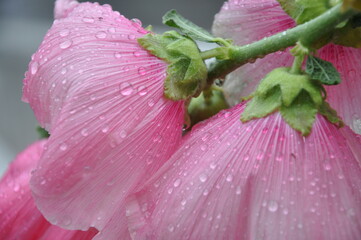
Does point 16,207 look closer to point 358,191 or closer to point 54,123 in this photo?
point 54,123

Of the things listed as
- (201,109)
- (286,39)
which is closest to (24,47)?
(201,109)

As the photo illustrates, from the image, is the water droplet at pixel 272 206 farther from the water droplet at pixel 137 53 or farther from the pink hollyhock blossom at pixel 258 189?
the water droplet at pixel 137 53

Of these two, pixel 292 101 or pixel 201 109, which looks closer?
pixel 292 101

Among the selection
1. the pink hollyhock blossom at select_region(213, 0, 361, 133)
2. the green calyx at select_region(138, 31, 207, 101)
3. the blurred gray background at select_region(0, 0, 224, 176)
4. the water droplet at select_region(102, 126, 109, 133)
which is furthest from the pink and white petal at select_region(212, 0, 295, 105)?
the blurred gray background at select_region(0, 0, 224, 176)

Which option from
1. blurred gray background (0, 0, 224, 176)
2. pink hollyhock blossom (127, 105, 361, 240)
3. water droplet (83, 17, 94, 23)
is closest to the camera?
pink hollyhock blossom (127, 105, 361, 240)

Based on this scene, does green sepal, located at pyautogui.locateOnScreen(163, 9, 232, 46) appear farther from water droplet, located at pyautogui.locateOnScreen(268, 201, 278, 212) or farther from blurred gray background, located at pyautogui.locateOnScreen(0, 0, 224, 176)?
blurred gray background, located at pyautogui.locateOnScreen(0, 0, 224, 176)

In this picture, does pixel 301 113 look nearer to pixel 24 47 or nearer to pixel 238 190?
pixel 238 190

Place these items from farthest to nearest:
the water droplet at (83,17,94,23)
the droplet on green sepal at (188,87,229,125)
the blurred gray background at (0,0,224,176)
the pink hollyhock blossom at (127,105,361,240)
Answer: the blurred gray background at (0,0,224,176) → the droplet on green sepal at (188,87,229,125) → the water droplet at (83,17,94,23) → the pink hollyhock blossom at (127,105,361,240)
